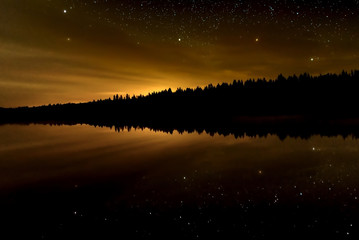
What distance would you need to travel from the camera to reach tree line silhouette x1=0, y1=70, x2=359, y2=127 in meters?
42.6

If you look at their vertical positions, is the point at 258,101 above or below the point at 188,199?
above

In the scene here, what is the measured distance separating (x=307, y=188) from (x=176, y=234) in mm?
3305

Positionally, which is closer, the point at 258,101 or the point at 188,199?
the point at 188,199

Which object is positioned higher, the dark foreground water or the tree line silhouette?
the tree line silhouette

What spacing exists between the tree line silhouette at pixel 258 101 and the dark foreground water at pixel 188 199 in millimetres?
23376

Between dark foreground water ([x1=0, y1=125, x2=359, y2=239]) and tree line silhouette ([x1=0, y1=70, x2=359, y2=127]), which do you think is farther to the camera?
tree line silhouette ([x1=0, y1=70, x2=359, y2=127])

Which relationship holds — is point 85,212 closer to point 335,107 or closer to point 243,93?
point 335,107

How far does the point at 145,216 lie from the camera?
4625mm

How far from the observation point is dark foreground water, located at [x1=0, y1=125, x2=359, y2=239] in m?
4.08

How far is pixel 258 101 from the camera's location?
5844 centimetres

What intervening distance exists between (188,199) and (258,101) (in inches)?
2200

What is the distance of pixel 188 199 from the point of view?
539 cm

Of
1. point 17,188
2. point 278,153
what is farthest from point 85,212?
point 278,153

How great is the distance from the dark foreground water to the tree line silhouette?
2338 cm
